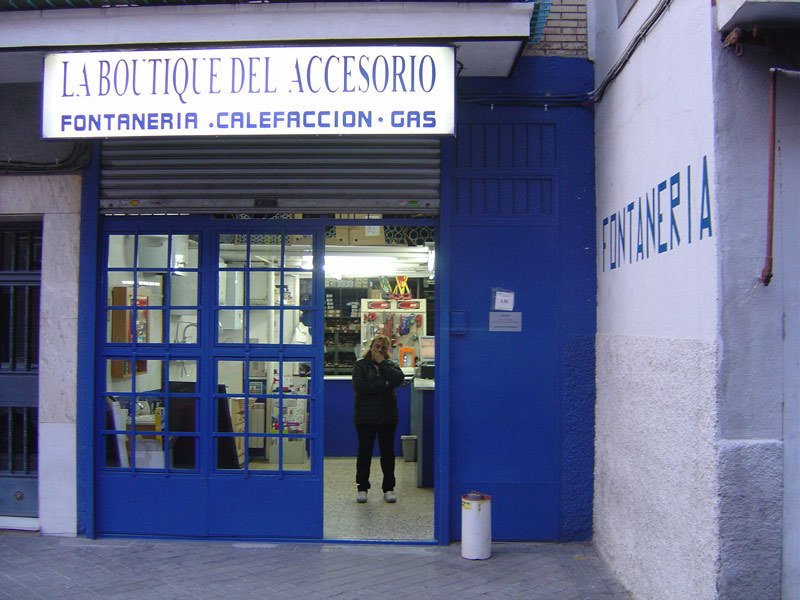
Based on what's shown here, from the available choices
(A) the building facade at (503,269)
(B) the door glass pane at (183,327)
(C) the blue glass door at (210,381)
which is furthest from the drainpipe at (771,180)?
(B) the door glass pane at (183,327)

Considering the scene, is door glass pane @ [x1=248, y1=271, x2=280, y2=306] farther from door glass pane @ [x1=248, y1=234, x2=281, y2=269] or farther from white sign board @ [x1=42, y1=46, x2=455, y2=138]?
white sign board @ [x1=42, y1=46, x2=455, y2=138]

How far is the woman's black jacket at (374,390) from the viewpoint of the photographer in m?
8.27

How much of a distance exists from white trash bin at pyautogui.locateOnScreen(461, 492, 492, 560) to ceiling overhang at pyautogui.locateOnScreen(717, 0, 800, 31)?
3.90 meters

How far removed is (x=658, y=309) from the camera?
497 centimetres

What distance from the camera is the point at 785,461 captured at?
13.0 feet

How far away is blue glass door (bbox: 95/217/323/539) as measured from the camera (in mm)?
6730

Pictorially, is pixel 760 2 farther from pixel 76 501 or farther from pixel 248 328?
pixel 76 501

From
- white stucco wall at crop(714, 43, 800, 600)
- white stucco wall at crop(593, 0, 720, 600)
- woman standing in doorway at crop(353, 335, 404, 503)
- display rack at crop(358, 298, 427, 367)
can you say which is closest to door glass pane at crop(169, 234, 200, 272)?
woman standing in doorway at crop(353, 335, 404, 503)

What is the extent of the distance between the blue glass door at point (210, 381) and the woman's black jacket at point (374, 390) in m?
1.54

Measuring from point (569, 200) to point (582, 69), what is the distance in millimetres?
1160

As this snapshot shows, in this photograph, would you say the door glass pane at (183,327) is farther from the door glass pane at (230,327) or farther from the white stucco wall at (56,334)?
the white stucco wall at (56,334)

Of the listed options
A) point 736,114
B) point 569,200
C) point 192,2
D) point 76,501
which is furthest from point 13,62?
point 736,114

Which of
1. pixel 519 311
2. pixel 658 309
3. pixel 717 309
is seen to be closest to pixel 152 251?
pixel 519 311

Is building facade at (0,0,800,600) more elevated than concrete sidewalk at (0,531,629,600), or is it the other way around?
building facade at (0,0,800,600)
